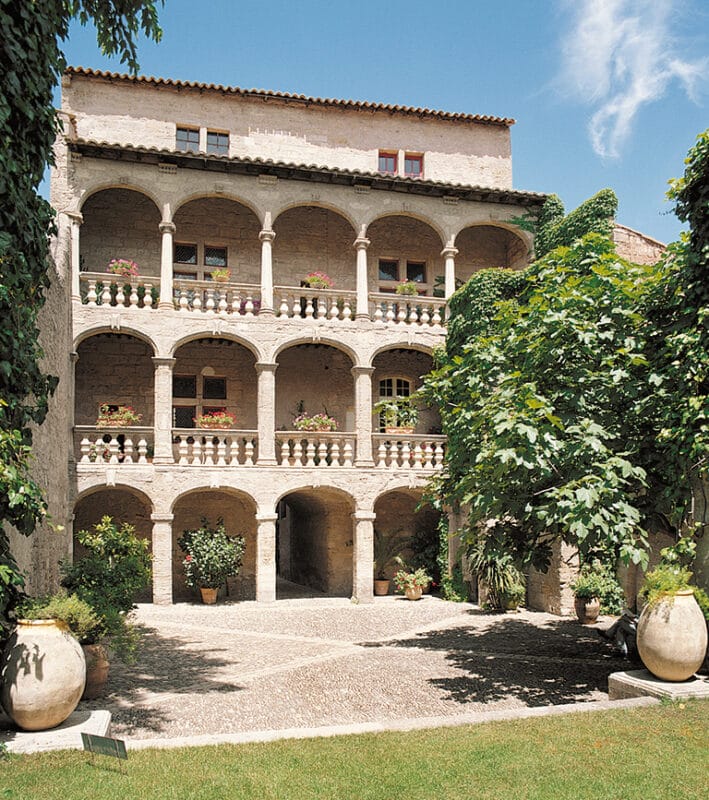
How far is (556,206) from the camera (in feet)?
66.8

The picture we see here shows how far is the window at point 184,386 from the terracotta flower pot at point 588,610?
468 inches

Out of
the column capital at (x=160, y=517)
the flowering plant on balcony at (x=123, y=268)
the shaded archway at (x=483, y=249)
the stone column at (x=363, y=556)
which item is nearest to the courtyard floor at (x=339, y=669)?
the stone column at (x=363, y=556)

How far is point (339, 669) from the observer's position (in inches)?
428

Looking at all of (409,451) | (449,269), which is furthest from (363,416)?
(449,269)

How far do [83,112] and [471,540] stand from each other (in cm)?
1718

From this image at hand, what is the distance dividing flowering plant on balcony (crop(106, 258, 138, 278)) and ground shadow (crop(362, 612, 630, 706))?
11347mm

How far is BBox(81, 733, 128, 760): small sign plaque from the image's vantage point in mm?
5234

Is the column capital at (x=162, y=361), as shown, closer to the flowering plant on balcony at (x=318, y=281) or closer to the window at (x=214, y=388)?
the window at (x=214, y=388)

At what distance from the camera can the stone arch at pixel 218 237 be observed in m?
20.6

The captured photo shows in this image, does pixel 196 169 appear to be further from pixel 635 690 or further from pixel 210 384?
pixel 635 690

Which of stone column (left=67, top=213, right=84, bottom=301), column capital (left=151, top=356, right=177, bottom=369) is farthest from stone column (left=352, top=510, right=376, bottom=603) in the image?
stone column (left=67, top=213, right=84, bottom=301)

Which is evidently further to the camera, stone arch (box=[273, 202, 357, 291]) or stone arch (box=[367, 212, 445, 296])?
stone arch (box=[367, 212, 445, 296])

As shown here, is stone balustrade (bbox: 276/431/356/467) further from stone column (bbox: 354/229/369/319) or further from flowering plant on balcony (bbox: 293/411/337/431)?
stone column (bbox: 354/229/369/319)

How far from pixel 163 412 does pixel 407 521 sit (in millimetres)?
8190
